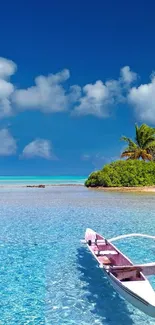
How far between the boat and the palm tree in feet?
132

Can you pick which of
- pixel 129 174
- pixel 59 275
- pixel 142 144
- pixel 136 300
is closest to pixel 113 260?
pixel 59 275

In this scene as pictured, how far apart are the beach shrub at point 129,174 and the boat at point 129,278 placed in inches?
1458

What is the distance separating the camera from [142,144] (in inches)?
1929

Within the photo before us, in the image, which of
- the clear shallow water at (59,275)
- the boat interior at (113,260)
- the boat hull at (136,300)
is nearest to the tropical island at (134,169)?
the clear shallow water at (59,275)

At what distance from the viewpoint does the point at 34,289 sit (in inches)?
308

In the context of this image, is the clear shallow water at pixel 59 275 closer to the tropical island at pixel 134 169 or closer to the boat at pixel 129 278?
the boat at pixel 129 278

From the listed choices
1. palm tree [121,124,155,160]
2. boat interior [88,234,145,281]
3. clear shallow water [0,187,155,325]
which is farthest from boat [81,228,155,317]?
palm tree [121,124,155,160]

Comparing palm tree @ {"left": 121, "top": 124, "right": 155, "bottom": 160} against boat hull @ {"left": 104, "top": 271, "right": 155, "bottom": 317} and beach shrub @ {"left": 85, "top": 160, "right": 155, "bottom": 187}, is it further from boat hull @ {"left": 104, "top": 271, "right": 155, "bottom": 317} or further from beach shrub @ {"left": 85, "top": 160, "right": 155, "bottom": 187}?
boat hull @ {"left": 104, "top": 271, "right": 155, "bottom": 317}

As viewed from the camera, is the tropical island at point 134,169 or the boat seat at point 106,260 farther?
the tropical island at point 134,169

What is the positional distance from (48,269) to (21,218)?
9682mm

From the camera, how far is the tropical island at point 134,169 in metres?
46.0

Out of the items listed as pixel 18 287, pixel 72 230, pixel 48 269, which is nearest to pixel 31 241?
pixel 72 230

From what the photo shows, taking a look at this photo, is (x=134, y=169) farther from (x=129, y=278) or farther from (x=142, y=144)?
(x=129, y=278)

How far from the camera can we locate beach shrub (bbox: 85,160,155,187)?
Answer: 151 ft
